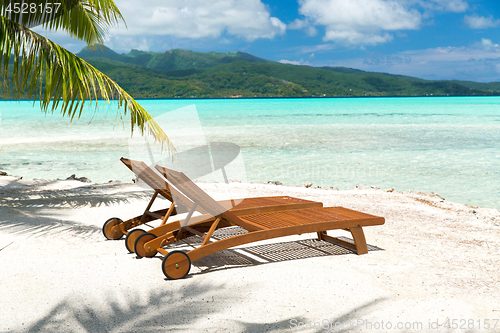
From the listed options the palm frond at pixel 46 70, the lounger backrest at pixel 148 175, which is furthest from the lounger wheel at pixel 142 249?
the palm frond at pixel 46 70

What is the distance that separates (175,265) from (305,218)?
59.0 inches

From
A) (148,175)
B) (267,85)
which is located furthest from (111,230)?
(267,85)

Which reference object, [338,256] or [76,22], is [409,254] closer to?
[338,256]

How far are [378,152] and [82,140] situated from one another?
1595 cm

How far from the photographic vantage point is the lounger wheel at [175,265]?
3.46m

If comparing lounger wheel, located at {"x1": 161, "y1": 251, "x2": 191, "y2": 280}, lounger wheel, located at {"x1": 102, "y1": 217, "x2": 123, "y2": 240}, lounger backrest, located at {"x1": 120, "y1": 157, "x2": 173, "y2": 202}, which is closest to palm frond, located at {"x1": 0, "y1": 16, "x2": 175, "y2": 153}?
lounger backrest, located at {"x1": 120, "y1": 157, "x2": 173, "y2": 202}

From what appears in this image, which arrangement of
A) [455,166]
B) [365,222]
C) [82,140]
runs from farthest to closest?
1. [82,140]
2. [455,166]
3. [365,222]

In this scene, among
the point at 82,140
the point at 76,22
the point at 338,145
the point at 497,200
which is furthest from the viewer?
the point at 82,140

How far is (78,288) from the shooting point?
10.8 ft

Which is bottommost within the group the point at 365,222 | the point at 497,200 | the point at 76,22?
the point at 497,200

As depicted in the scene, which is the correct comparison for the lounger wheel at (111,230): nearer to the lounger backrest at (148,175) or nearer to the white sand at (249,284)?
the white sand at (249,284)

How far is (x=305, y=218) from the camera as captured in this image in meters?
4.23

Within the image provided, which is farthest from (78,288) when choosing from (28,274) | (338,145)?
(338,145)

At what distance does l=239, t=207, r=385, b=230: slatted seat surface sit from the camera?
399 cm
